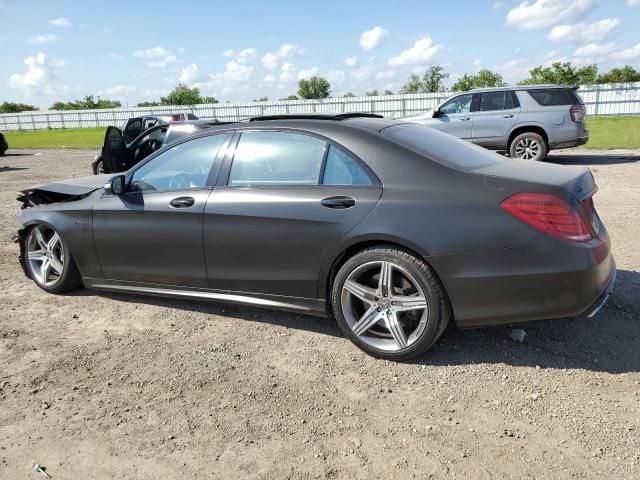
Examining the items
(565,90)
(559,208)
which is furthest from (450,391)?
(565,90)

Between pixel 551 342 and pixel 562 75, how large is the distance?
44.9 m

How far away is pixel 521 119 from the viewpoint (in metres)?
12.8

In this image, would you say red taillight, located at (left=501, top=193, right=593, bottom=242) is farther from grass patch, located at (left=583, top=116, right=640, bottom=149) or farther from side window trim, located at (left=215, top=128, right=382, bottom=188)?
grass patch, located at (left=583, top=116, right=640, bottom=149)

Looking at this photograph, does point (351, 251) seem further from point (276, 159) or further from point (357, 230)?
point (276, 159)

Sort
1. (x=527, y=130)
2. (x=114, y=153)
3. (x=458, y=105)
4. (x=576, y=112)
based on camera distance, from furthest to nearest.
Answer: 1. (x=458, y=105)
2. (x=527, y=130)
3. (x=576, y=112)
4. (x=114, y=153)

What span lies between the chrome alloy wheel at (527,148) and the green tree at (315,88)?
202 feet

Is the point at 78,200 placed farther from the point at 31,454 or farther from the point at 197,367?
the point at 31,454

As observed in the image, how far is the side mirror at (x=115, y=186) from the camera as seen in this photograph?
14.6 ft

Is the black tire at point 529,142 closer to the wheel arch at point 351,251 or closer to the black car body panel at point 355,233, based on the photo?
the black car body panel at point 355,233

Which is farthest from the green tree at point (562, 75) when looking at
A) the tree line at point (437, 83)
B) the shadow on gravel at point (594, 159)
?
the shadow on gravel at point (594, 159)

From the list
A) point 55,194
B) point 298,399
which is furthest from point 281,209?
point 55,194

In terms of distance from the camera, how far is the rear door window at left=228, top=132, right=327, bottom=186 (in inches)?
150

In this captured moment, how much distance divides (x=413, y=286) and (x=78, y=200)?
3.13 metres

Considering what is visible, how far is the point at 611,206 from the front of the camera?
26.2ft
